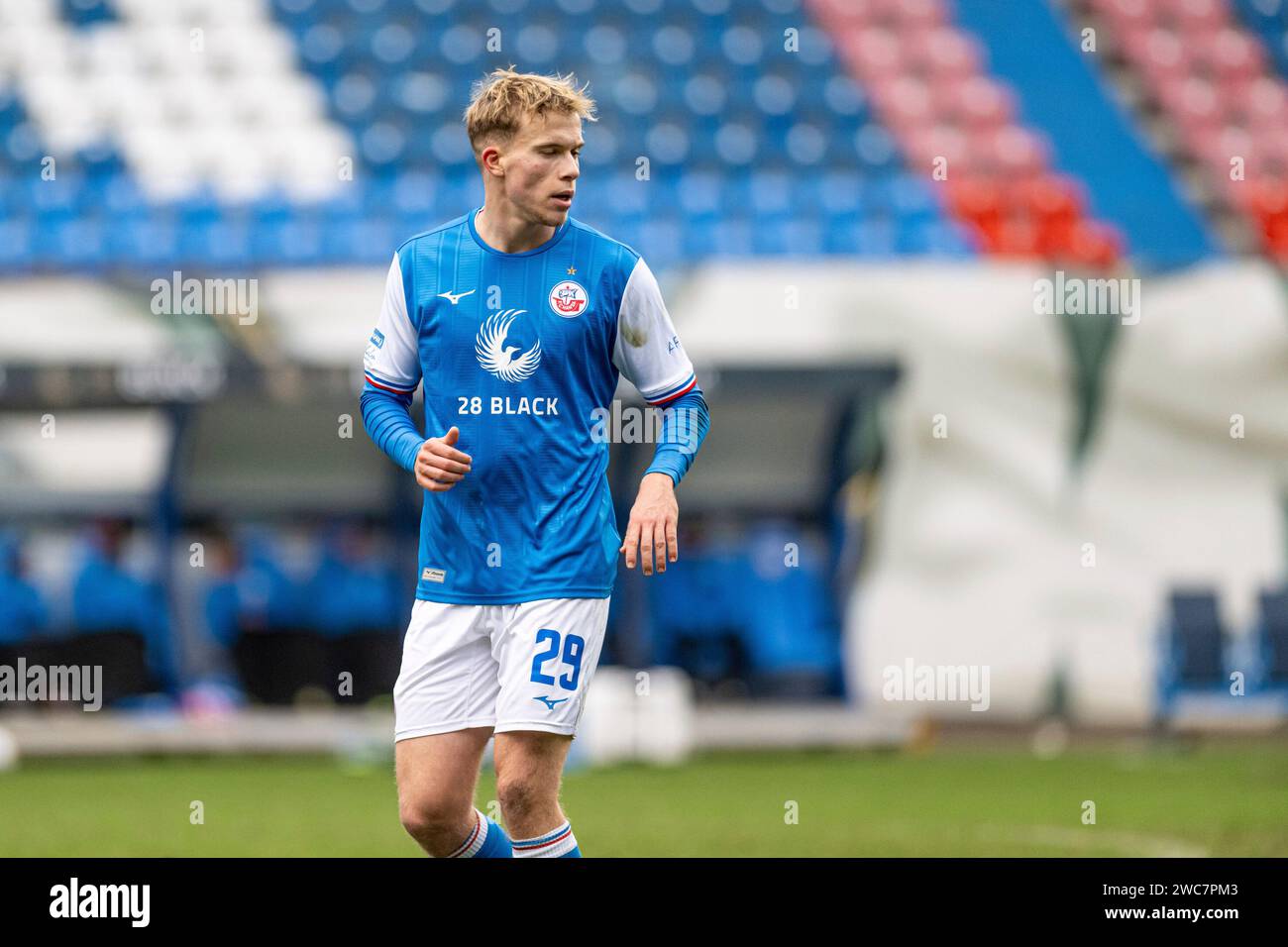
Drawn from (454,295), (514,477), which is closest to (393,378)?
(454,295)

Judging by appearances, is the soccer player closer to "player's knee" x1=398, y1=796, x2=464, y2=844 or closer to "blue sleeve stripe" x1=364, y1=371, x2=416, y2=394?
"player's knee" x1=398, y1=796, x2=464, y2=844

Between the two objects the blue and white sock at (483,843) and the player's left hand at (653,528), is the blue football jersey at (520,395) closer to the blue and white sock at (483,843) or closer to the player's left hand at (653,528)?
the player's left hand at (653,528)

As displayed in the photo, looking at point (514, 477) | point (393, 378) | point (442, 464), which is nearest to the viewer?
point (442, 464)

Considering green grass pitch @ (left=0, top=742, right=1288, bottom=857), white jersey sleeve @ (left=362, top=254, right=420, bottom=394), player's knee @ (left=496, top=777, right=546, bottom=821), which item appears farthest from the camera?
green grass pitch @ (left=0, top=742, right=1288, bottom=857)

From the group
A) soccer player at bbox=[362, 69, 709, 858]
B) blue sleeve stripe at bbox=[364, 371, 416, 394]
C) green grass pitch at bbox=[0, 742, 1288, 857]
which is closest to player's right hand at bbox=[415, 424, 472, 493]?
soccer player at bbox=[362, 69, 709, 858]

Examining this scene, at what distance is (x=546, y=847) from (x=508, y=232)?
59.2 inches

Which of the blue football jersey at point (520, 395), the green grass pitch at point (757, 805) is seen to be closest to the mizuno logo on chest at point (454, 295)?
the blue football jersey at point (520, 395)

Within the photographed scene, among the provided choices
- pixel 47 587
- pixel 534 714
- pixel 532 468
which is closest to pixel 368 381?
pixel 532 468

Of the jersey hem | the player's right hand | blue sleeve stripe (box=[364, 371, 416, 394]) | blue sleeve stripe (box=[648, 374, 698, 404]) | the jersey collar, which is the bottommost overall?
the jersey hem

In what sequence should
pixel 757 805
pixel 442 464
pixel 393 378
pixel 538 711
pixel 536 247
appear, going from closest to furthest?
pixel 442 464 < pixel 538 711 < pixel 536 247 < pixel 393 378 < pixel 757 805

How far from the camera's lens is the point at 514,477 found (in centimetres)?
476

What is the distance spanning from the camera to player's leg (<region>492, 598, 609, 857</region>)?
4.66 meters

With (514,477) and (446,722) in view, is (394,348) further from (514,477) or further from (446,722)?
(446,722)
